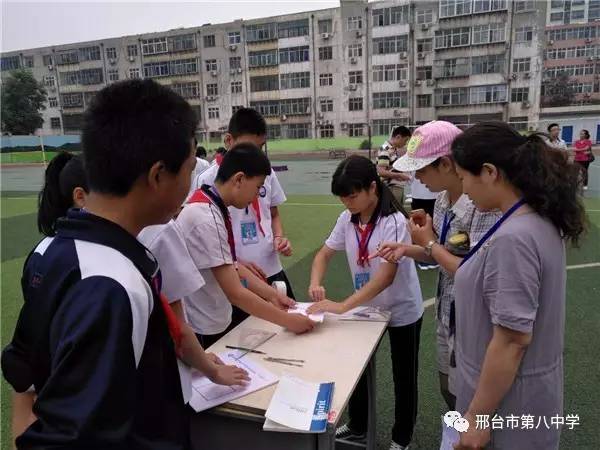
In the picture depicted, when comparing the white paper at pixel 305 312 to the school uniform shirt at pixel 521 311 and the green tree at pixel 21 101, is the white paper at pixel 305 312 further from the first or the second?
the green tree at pixel 21 101

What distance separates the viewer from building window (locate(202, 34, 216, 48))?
3757 cm

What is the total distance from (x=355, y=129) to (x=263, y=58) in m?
9.89

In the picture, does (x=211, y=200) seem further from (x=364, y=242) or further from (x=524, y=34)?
(x=524, y=34)

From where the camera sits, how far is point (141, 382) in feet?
2.96

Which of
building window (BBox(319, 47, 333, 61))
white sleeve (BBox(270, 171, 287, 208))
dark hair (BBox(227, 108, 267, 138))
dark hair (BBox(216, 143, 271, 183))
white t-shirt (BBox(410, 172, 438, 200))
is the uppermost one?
building window (BBox(319, 47, 333, 61))

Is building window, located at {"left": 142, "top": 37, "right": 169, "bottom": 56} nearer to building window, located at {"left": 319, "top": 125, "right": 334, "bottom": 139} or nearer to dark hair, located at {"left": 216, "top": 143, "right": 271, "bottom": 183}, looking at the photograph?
building window, located at {"left": 319, "top": 125, "right": 334, "bottom": 139}

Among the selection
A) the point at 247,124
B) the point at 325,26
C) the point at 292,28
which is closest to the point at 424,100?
the point at 325,26

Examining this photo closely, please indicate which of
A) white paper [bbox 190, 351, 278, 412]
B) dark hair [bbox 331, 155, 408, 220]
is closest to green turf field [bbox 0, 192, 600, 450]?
white paper [bbox 190, 351, 278, 412]

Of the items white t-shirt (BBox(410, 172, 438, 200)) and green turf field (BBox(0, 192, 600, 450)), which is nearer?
green turf field (BBox(0, 192, 600, 450))

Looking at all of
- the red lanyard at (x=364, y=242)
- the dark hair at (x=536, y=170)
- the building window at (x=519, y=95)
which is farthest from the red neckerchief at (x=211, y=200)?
the building window at (x=519, y=95)

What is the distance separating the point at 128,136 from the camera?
0.86 metres

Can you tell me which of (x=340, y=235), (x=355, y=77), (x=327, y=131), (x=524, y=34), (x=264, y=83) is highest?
(x=524, y=34)

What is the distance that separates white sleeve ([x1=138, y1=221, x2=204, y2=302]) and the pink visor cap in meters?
0.89

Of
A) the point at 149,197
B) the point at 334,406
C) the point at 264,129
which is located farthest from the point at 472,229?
the point at 264,129
